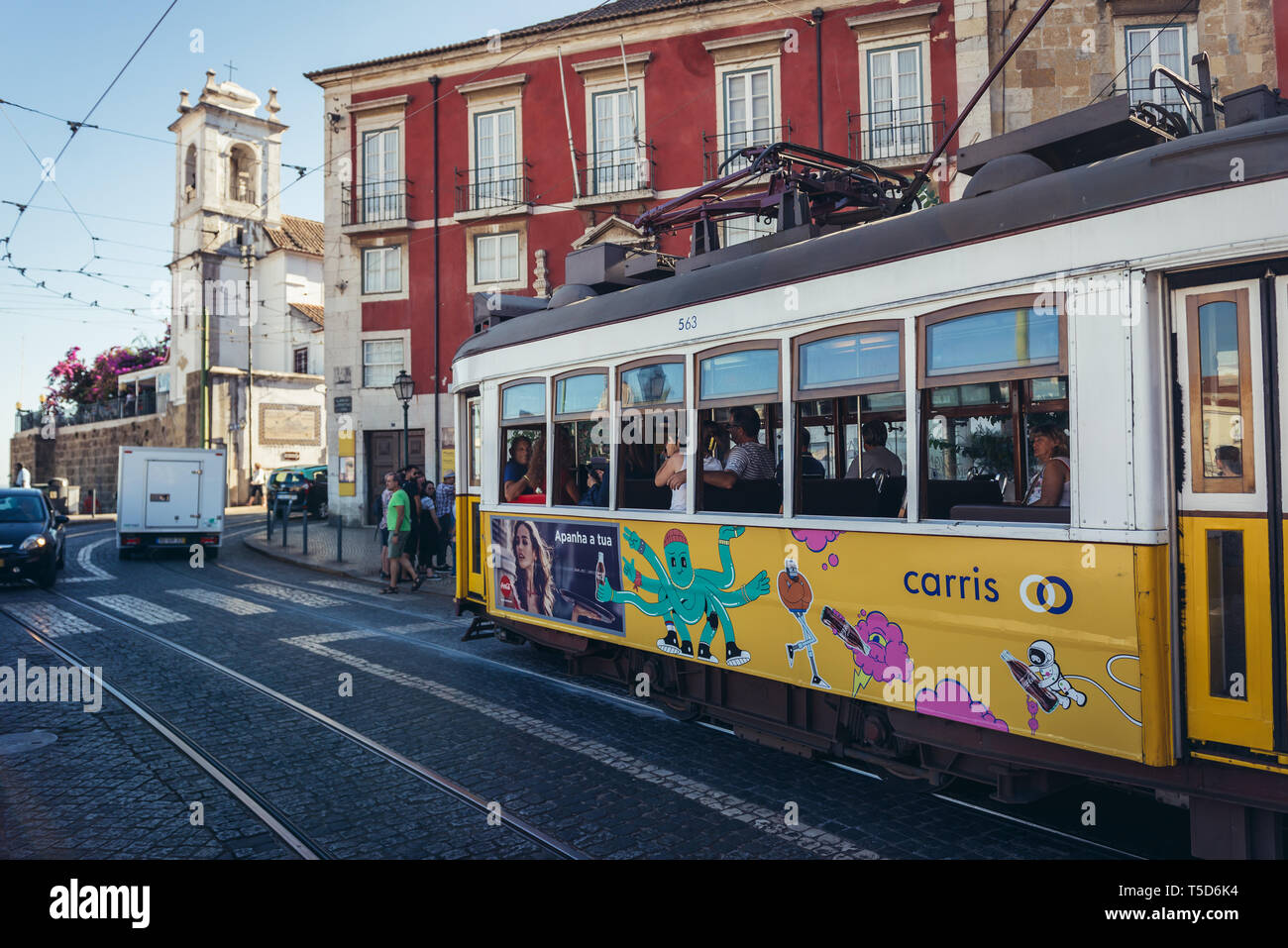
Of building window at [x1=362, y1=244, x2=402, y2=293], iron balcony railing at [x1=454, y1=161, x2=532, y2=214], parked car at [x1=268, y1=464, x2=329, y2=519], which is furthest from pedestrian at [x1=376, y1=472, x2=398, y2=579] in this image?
parked car at [x1=268, y1=464, x2=329, y2=519]

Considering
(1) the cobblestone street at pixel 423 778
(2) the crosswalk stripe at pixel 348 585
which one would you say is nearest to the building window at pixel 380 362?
(2) the crosswalk stripe at pixel 348 585

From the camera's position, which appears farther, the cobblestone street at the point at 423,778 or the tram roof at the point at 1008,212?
the cobblestone street at the point at 423,778

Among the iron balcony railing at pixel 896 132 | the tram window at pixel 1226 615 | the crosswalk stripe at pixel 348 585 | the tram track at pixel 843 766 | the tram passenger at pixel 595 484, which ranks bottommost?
the tram track at pixel 843 766

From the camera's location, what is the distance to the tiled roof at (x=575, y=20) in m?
21.2

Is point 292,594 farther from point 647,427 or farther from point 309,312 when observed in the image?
point 309,312

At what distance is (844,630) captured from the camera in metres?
4.79

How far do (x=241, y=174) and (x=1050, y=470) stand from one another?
45859mm

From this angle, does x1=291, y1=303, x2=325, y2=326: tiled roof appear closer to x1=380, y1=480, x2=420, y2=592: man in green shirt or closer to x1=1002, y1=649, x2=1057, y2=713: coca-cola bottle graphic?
x1=380, y1=480, x2=420, y2=592: man in green shirt

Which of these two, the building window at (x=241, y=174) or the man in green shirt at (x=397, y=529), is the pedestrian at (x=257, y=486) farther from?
the man in green shirt at (x=397, y=529)

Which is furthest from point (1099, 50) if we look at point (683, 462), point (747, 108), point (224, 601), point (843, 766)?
point (224, 601)

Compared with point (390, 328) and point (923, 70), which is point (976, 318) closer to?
point (923, 70)

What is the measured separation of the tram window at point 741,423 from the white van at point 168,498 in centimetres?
1702

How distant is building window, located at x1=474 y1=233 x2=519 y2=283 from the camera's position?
2403 centimetres
